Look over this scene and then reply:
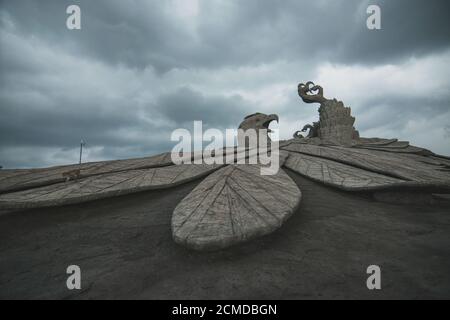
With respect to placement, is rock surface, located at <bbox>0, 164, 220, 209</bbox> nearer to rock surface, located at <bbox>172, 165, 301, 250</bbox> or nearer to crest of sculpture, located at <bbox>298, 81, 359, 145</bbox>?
rock surface, located at <bbox>172, 165, 301, 250</bbox>

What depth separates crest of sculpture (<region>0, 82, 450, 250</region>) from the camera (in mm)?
1532

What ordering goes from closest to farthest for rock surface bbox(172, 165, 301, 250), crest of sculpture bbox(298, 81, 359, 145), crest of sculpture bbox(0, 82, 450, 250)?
rock surface bbox(172, 165, 301, 250)
crest of sculpture bbox(0, 82, 450, 250)
crest of sculpture bbox(298, 81, 359, 145)

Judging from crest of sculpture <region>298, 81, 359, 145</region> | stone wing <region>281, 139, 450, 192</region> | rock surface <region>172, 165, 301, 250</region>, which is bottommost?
rock surface <region>172, 165, 301, 250</region>

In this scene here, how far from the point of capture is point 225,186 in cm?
220

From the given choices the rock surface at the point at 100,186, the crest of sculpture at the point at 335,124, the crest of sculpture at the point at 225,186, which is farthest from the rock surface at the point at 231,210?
the crest of sculpture at the point at 335,124

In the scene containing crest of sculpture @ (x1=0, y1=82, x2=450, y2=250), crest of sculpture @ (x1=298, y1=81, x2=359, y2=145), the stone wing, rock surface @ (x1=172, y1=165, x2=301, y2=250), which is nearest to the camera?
rock surface @ (x1=172, y1=165, x2=301, y2=250)

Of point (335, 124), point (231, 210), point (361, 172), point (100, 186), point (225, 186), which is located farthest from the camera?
point (335, 124)

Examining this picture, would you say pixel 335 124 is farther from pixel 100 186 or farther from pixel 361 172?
pixel 100 186

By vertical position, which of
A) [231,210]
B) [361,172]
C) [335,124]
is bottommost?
[231,210]

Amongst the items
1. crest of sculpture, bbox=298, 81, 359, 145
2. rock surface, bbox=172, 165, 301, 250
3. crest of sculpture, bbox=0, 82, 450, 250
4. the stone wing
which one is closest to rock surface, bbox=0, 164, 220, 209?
crest of sculpture, bbox=0, 82, 450, 250

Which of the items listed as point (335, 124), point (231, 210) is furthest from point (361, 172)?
point (335, 124)

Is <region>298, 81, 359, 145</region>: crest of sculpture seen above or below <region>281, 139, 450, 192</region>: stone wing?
above
